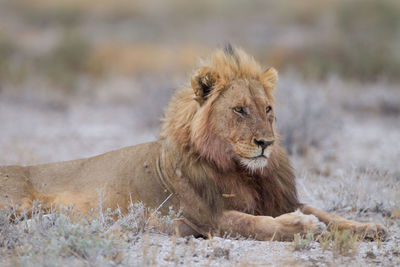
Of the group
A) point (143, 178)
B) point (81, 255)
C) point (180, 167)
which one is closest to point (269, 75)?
point (180, 167)

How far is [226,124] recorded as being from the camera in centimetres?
431

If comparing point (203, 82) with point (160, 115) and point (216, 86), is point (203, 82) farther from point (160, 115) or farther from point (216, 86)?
point (160, 115)

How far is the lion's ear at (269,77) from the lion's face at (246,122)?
233 millimetres

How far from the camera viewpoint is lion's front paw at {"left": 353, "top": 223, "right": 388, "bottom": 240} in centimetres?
437

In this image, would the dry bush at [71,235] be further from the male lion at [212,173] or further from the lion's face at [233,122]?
the lion's face at [233,122]

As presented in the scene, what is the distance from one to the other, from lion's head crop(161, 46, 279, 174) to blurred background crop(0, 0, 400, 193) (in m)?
0.44

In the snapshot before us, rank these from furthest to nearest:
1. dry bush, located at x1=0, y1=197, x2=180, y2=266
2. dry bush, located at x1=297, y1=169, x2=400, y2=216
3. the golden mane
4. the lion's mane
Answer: dry bush, located at x1=297, y1=169, x2=400, y2=216 < the golden mane < the lion's mane < dry bush, located at x1=0, y1=197, x2=180, y2=266

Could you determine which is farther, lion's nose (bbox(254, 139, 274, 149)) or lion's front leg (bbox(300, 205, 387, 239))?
lion's front leg (bbox(300, 205, 387, 239))

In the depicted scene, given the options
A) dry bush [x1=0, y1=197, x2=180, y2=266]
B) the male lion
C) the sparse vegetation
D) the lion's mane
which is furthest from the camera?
the lion's mane

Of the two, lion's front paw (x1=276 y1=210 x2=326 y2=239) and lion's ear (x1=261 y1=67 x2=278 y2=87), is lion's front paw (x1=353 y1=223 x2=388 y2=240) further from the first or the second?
lion's ear (x1=261 y1=67 x2=278 y2=87)

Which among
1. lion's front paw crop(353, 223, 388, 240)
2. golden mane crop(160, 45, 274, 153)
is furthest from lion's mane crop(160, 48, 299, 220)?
lion's front paw crop(353, 223, 388, 240)

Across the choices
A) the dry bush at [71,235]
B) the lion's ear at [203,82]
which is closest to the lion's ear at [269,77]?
the lion's ear at [203,82]

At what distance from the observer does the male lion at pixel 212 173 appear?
14.0 feet

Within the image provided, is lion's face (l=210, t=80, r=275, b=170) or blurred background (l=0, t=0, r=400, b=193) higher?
blurred background (l=0, t=0, r=400, b=193)
